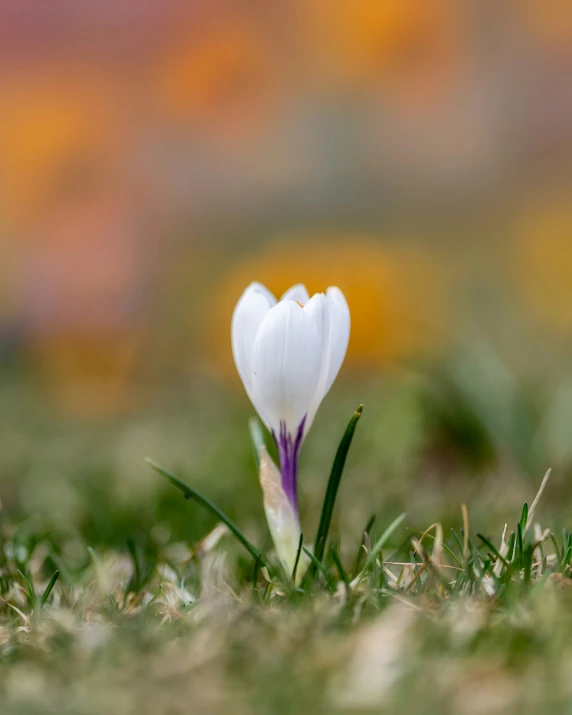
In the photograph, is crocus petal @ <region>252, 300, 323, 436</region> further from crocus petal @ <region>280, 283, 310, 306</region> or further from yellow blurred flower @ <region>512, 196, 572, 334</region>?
yellow blurred flower @ <region>512, 196, 572, 334</region>

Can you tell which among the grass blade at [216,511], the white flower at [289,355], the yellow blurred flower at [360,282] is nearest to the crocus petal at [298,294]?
the white flower at [289,355]

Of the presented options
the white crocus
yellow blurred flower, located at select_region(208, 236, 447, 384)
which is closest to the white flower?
the white crocus

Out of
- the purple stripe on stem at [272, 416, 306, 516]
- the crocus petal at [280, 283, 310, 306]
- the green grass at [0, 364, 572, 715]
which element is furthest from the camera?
the crocus petal at [280, 283, 310, 306]

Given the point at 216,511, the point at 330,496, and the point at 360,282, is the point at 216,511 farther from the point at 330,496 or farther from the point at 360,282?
the point at 360,282

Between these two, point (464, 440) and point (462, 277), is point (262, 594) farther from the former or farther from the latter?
point (462, 277)

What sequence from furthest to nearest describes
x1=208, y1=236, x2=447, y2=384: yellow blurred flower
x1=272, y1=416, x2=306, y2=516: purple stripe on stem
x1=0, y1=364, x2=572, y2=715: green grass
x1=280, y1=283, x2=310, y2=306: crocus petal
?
x1=208, y1=236, x2=447, y2=384: yellow blurred flower → x1=280, y1=283, x2=310, y2=306: crocus petal → x1=272, y1=416, x2=306, y2=516: purple stripe on stem → x1=0, y1=364, x2=572, y2=715: green grass

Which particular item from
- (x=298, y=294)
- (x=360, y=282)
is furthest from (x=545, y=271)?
(x=298, y=294)

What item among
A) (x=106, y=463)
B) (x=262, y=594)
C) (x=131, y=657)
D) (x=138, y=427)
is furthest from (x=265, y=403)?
(x=138, y=427)
